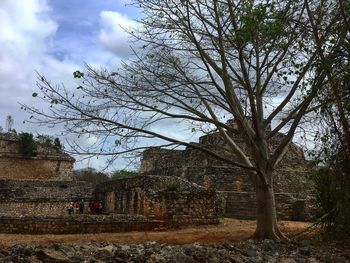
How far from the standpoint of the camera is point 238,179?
22.9m

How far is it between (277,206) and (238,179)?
331cm

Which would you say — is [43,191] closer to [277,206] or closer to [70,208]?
[70,208]

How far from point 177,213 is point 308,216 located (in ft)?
19.7

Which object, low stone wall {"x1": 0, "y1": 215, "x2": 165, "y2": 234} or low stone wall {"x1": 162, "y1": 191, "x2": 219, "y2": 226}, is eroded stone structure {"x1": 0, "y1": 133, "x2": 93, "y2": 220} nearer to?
low stone wall {"x1": 0, "y1": 215, "x2": 165, "y2": 234}

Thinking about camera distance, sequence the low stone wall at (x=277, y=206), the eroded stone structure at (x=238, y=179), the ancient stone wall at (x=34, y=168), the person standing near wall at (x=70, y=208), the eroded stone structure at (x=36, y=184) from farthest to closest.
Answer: the ancient stone wall at (x=34, y=168)
the eroded stone structure at (x=36, y=184)
the person standing near wall at (x=70, y=208)
the eroded stone structure at (x=238, y=179)
the low stone wall at (x=277, y=206)

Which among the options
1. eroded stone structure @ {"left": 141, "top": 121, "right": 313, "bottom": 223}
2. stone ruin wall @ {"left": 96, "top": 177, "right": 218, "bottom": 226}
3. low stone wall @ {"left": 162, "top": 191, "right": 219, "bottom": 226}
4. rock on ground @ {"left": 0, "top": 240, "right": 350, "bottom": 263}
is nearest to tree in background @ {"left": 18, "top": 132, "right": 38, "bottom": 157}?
eroded stone structure @ {"left": 141, "top": 121, "right": 313, "bottom": 223}

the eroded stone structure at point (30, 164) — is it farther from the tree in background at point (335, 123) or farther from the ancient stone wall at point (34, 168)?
the tree in background at point (335, 123)

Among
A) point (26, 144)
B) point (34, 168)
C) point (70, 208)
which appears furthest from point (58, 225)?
point (34, 168)

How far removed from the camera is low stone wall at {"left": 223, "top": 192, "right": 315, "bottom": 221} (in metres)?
19.6

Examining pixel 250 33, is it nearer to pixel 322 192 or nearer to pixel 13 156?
pixel 322 192

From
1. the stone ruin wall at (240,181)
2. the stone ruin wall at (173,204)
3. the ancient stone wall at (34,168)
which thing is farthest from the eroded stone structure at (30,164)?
the stone ruin wall at (173,204)

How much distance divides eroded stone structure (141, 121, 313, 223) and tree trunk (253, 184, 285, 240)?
5.56 metres

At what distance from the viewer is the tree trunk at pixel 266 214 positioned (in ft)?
37.1

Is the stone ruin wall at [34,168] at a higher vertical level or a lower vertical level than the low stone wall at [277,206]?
higher
